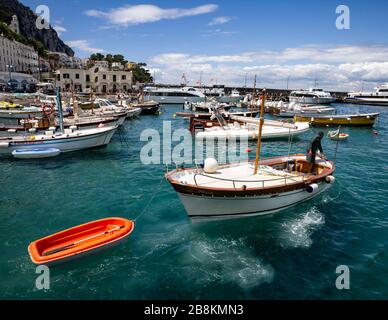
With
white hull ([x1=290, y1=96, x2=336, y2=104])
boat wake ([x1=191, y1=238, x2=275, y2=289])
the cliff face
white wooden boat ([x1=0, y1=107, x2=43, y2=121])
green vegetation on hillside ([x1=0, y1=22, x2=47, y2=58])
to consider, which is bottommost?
boat wake ([x1=191, y1=238, x2=275, y2=289])

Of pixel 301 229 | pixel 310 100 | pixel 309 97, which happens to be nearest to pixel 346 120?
pixel 301 229

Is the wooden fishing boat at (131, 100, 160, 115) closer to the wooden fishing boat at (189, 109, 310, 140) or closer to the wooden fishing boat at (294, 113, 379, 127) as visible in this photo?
the wooden fishing boat at (189, 109, 310, 140)

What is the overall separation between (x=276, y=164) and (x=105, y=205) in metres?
10.8

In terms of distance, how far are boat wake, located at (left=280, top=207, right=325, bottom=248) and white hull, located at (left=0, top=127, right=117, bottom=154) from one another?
2084cm

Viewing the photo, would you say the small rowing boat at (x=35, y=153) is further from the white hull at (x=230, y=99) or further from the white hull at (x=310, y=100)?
the white hull at (x=310, y=100)

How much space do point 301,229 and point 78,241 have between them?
408 inches

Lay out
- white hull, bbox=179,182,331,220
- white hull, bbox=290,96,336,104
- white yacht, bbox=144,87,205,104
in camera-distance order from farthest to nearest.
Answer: white hull, bbox=290,96,336,104 < white yacht, bbox=144,87,205,104 < white hull, bbox=179,182,331,220

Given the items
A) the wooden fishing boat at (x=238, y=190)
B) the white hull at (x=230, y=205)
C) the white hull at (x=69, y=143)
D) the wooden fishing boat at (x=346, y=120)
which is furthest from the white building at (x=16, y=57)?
the white hull at (x=230, y=205)

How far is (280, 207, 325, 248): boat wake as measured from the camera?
12430 mm

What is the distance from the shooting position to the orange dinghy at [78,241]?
1037cm

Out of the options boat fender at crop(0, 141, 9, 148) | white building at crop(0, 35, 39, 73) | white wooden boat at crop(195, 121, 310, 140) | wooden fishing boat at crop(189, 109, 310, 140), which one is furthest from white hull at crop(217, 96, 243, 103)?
boat fender at crop(0, 141, 9, 148)

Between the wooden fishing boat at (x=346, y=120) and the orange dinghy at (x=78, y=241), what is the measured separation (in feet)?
143

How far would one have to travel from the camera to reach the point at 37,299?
362 inches
